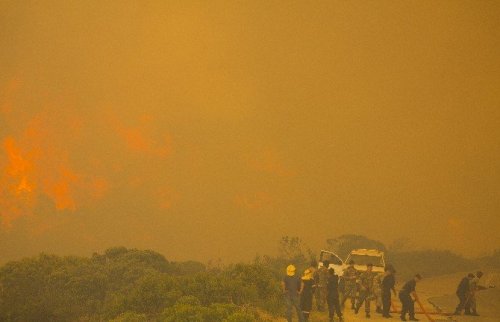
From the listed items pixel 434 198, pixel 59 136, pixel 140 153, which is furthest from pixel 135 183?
pixel 434 198

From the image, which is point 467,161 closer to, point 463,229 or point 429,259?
point 463,229

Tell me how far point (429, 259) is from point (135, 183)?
192 ft

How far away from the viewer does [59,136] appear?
7944cm

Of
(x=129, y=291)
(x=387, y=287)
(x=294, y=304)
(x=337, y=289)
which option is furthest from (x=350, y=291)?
(x=129, y=291)

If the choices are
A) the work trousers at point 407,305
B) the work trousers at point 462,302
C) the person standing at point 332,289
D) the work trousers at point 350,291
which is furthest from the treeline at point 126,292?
the work trousers at point 462,302

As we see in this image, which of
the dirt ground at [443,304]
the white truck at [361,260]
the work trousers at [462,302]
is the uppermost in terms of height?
the white truck at [361,260]

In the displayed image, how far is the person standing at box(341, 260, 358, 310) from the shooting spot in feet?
53.0

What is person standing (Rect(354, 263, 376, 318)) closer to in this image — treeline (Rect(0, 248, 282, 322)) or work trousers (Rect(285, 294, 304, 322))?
treeline (Rect(0, 248, 282, 322))

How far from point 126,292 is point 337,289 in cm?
790

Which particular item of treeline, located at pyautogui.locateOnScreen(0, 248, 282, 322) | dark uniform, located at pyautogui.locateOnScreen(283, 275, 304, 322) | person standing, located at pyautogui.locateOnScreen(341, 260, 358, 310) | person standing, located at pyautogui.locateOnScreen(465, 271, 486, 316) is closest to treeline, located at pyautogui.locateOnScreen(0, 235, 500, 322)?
treeline, located at pyautogui.locateOnScreen(0, 248, 282, 322)

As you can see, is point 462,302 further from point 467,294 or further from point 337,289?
point 337,289

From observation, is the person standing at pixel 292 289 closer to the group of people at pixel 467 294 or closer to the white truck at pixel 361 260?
the white truck at pixel 361 260

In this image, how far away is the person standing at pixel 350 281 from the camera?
16.2 metres

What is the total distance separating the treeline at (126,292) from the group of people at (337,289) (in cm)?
131
